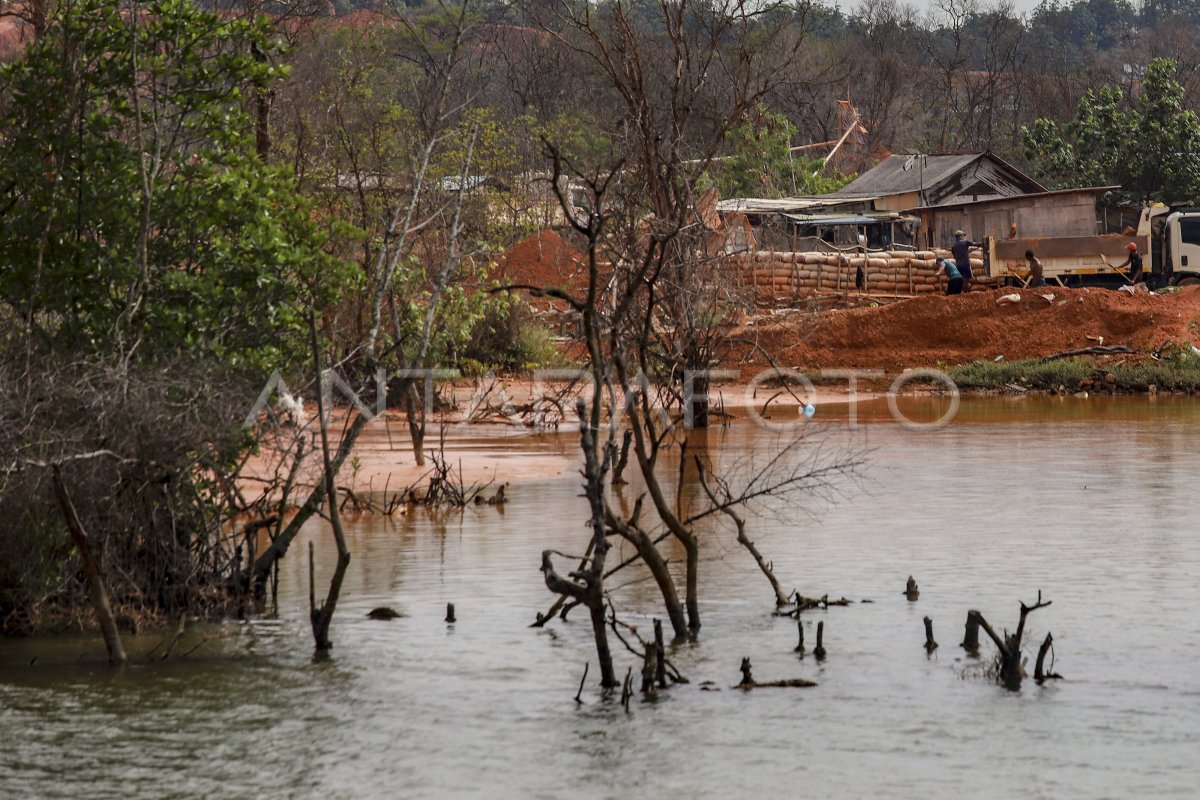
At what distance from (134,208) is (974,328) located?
92.9 feet

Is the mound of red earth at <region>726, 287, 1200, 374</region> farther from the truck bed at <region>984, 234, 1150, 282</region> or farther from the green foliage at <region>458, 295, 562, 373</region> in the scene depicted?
the green foliage at <region>458, 295, 562, 373</region>

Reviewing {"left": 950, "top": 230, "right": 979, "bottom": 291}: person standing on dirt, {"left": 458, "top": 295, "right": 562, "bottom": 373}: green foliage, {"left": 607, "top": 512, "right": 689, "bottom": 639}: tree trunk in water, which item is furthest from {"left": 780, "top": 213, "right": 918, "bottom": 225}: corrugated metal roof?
{"left": 607, "top": 512, "right": 689, "bottom": 639}: tree trunk in water

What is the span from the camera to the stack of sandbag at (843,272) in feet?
134

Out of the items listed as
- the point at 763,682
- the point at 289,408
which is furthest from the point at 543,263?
the point at 763,682

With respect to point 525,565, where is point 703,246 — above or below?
above

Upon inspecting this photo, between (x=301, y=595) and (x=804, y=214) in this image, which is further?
(x=804, y=214)

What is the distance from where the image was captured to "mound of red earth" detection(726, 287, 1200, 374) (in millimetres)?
37562

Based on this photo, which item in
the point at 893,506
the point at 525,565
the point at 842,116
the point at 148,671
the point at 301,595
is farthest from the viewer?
the point at 842,116

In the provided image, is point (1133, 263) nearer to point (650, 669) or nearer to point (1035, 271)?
point (1035, 271)

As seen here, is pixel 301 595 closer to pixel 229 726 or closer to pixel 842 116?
pixel 229 726

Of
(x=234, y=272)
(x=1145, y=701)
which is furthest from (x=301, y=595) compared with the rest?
(x=1145, y=701)

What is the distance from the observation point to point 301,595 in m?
14.7

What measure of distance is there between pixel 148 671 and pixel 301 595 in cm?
289

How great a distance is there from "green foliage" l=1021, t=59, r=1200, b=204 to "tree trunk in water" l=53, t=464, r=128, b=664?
4689cm
